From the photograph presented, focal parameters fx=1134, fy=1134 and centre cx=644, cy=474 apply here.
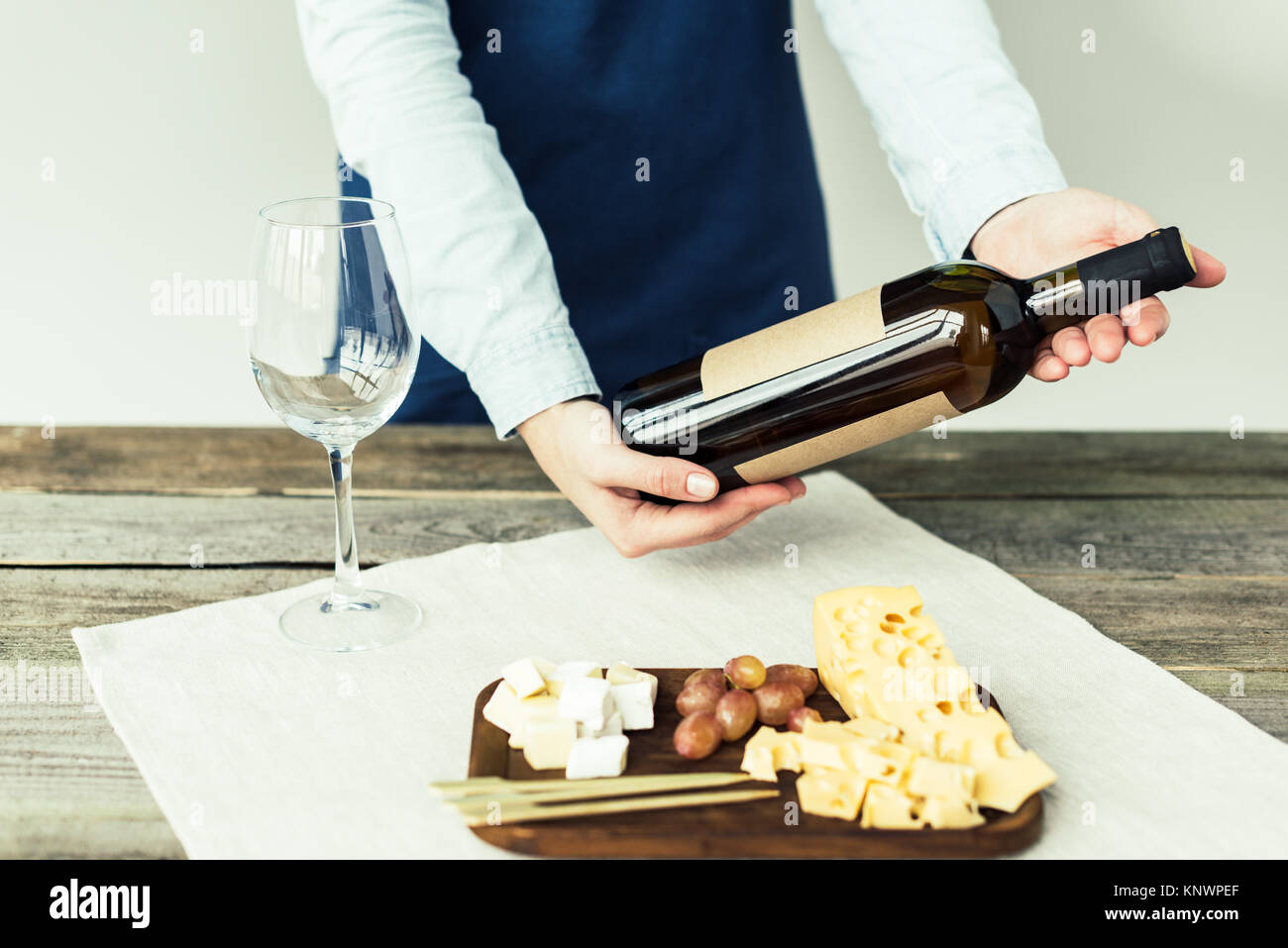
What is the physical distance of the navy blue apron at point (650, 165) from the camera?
50.0 inches

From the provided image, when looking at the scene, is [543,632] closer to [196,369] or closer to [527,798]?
[527,798]

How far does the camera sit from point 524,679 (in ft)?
2.26

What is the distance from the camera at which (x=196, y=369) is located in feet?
7.53

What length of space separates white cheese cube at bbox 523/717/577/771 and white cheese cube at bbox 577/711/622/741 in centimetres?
Answer: 1

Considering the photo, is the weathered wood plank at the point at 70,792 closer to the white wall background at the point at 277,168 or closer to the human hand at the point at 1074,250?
the human hand at the point at 1074,250

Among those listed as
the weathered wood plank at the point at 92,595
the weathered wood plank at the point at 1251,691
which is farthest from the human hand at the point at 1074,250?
the weathered wood plank at the point at 92,595

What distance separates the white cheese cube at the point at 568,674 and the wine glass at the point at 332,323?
0.56ft

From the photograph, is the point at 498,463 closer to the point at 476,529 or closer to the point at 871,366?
the point at 476,529

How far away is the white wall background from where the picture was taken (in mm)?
2008

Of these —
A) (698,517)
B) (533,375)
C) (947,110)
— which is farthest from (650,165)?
(698,517)

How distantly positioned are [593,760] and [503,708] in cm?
8

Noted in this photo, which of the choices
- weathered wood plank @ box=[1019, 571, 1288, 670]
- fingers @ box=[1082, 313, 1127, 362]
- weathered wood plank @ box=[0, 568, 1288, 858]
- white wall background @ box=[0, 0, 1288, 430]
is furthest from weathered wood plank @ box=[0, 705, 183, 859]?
white wall background @ box=[0, 0, 1288, 430]

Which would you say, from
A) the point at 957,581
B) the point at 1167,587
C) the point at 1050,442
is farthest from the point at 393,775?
the point at 1050,442
